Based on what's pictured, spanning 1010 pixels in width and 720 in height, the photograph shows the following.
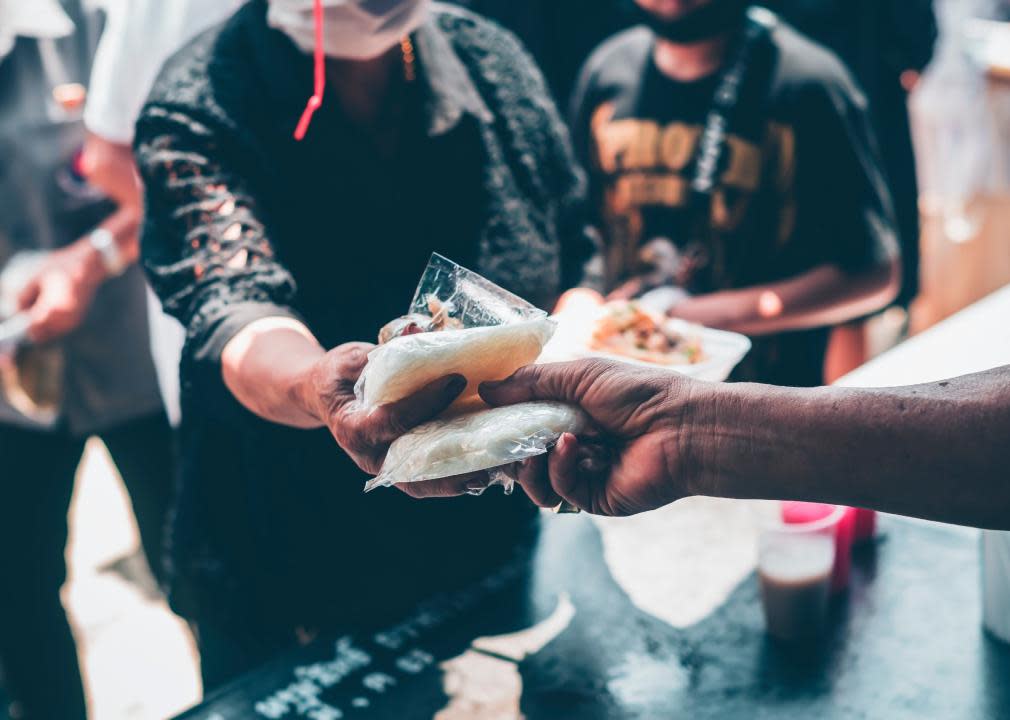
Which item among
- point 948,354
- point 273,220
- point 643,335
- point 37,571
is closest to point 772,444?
point 643,335

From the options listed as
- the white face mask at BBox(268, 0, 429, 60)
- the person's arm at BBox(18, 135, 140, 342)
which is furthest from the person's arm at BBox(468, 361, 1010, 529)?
the person's arm at BBox(18, 135, 140, 342)

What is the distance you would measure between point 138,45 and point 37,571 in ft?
4.78

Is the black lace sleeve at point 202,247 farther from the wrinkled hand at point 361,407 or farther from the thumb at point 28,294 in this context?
the thumb at point 28,294

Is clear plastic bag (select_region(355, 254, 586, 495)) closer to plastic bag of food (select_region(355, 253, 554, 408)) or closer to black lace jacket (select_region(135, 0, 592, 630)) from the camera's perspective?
plastic bag of food (select_region(355, 253, 554, 408))

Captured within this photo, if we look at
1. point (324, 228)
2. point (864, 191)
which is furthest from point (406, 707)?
point (864, 191)

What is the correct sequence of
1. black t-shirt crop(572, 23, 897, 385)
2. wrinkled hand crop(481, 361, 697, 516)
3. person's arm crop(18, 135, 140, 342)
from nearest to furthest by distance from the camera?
1. wrinkled hand crop(481, 361, 697, 516)
2. person's arm crop(18, 135, 140, 342)
3. black t-shirt crop(572, 23, 897, 385)

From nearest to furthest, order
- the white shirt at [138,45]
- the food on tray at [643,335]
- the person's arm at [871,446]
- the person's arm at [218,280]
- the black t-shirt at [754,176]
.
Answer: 1. the person's arm at [871,446]
2. the person's arm at [218,280]
3. the food on tray at [643,335]
4. the white shirt at [138,45]
5. the black t-shirt at [754,176]

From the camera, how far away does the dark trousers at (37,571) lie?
7.81 feet

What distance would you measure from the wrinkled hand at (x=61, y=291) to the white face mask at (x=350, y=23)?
1.11m

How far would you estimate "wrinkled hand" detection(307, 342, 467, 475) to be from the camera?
3.60 ft

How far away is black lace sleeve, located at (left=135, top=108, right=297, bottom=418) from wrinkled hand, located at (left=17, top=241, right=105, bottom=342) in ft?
3.11

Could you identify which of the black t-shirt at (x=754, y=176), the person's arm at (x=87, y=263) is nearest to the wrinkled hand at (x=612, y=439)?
the black t-shirt at (x=754, y=176)

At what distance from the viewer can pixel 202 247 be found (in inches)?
56.6

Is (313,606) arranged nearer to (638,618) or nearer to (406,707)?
(406,707)
